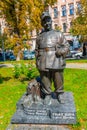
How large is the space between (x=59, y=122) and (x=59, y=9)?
54067 mm

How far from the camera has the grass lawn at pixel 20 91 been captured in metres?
9.25

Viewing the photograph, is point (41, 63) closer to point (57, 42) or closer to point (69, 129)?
point (57, 42)

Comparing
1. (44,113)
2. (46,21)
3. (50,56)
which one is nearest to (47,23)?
(46,21)

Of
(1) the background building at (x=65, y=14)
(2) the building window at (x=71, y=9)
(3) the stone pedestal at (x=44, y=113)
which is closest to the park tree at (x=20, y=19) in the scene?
(3) the stone pedestal at (x=44, y=113)

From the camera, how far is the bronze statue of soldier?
20.8 ft

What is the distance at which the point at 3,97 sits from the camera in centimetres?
1179

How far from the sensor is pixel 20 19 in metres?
23.0

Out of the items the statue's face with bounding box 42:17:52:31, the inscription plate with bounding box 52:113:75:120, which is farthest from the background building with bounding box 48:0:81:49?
the inscription plate with bounding box 52:113:75:120

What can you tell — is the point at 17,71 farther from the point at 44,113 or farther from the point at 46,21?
the point at 44,113

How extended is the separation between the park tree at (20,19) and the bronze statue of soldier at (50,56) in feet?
41.6

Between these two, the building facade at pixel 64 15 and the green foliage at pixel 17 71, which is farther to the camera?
the building facade at pixel 64 15

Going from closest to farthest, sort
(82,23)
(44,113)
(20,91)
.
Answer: (44,113) < (20,91) < (82,23)

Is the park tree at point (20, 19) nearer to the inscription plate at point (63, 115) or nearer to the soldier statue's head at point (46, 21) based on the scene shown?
the soldier statue's head at point (46, 21)

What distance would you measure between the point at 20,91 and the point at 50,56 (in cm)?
625
